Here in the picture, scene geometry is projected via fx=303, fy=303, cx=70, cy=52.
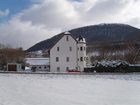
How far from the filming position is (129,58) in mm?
99562

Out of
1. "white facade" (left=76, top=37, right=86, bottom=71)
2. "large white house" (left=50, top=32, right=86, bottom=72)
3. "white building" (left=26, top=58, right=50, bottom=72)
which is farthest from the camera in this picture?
"white building" (left=26, top=58, right=50, bottom=72)

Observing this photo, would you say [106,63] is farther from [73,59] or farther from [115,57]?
[115,57]

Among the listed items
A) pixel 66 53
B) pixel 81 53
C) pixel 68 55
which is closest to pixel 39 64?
pixel 66 53

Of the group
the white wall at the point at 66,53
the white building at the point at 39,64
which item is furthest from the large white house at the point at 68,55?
the white building at the point at 39,64

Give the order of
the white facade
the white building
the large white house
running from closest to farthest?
the large white house
the white facade
the white building

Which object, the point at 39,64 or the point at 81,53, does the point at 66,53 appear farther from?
the point at 39,64

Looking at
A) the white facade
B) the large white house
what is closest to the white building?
the large white house

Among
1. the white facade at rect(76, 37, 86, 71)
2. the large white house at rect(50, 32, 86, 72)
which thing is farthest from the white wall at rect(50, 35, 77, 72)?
the white facade at rect(76, 37, 86, 71)

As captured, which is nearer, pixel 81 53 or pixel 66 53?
pixel 66 53

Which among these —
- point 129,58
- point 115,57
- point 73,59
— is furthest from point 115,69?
point 115,57

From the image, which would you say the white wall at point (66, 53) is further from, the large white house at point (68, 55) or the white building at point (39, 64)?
the white building at point (39, 64)

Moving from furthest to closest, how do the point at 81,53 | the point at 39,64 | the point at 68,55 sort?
1. the point at 39,64
2. the point at 81,53
3. the point at 68,55

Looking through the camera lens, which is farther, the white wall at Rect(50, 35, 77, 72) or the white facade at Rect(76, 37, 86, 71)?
the white facade at Rect(76, 37, 86, 71)

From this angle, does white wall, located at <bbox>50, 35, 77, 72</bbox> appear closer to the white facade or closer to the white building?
the white facade
